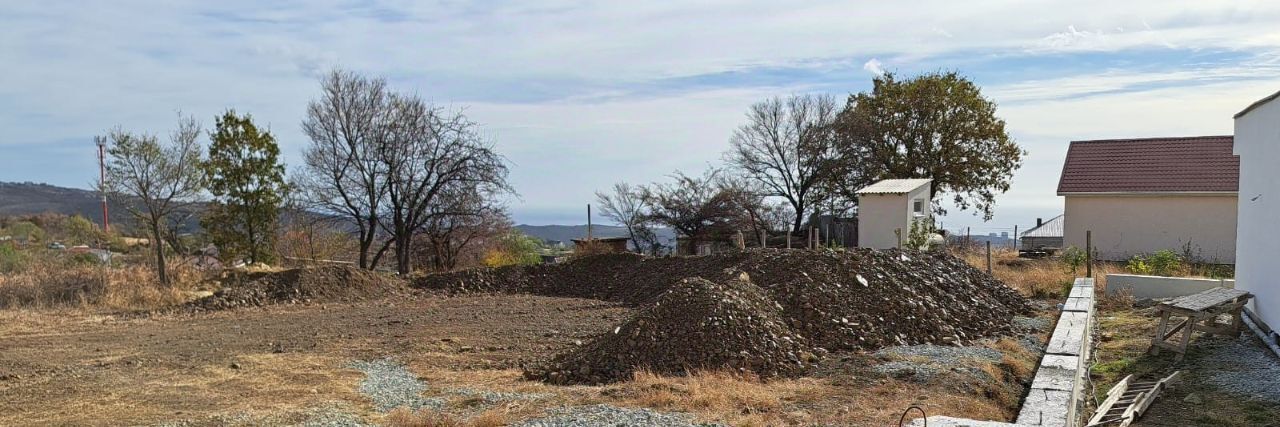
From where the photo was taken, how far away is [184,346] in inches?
404

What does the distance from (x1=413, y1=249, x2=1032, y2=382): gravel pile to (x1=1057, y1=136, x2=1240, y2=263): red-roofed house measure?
12.4 metres

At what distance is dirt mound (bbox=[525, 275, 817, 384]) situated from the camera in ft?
25.6

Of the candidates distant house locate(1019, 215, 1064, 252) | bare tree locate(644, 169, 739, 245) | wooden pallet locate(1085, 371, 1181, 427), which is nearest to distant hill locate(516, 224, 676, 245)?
bare tree locate(644, 169, 739, 245)

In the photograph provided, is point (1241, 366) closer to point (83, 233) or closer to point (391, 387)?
point (391, 387)

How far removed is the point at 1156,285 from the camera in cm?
1400

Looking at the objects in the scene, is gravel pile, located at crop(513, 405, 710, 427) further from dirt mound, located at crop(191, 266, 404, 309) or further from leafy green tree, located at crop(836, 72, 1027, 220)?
leafy green tree, located at crop(836, 72, 1027, 220)

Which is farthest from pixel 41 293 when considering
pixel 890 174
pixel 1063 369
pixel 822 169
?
pixel 890 174

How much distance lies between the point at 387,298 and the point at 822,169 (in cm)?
1787

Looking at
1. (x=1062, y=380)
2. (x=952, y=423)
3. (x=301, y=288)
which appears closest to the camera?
(x=952, y=423)

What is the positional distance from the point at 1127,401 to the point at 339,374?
7.04 m

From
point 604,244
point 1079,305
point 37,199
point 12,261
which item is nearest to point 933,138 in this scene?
point 604,244

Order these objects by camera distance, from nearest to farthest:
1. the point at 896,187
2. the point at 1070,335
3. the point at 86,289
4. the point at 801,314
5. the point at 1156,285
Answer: the point at 1070,335 < the point at 801,314 < the point at 1156,285 < the point at 86,289 < the point at 896,187

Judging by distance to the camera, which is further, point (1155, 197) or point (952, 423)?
point (1155, 197)

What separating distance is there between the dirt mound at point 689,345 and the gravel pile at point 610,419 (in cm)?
153
